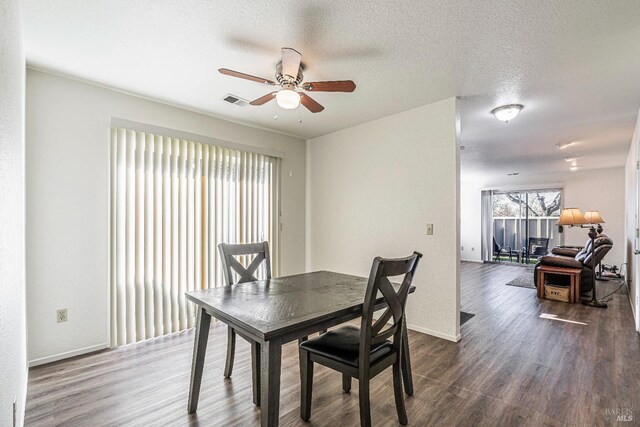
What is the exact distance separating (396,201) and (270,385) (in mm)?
2672

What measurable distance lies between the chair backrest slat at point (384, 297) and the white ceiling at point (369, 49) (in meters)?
1.51

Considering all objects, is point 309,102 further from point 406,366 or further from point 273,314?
point 406,366

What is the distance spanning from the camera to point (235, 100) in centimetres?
316

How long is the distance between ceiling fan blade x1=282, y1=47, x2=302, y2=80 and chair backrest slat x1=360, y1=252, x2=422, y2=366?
1414 mm

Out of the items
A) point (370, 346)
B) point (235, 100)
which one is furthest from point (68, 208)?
point (370, 346)

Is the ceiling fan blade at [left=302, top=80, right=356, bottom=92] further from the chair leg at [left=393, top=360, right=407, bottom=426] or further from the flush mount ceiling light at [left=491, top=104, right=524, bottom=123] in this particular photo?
the flush mount ceiling light at [left=491, top=104, right=524, bottom=123]

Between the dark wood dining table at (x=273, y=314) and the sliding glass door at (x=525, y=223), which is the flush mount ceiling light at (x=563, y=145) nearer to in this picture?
the sliding glass door at (x=525, y=223)

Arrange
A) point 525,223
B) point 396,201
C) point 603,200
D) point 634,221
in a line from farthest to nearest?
1. point 525,223
2. point 603,200
3. point 634,221
4. point 396,201

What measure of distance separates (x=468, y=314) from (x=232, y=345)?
3099 millimetres

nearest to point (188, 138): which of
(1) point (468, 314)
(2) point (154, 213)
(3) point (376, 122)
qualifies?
(2) point (154, 213)

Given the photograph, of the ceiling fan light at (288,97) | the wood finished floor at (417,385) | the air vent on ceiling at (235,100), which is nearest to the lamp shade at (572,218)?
the wood finished floor at (417,385)

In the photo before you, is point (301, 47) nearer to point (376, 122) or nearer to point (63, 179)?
point (376, 122)

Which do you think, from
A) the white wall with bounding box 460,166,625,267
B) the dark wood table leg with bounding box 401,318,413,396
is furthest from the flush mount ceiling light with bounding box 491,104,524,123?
the white wall with bounding box 460,166,625,267

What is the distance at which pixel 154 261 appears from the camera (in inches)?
125
